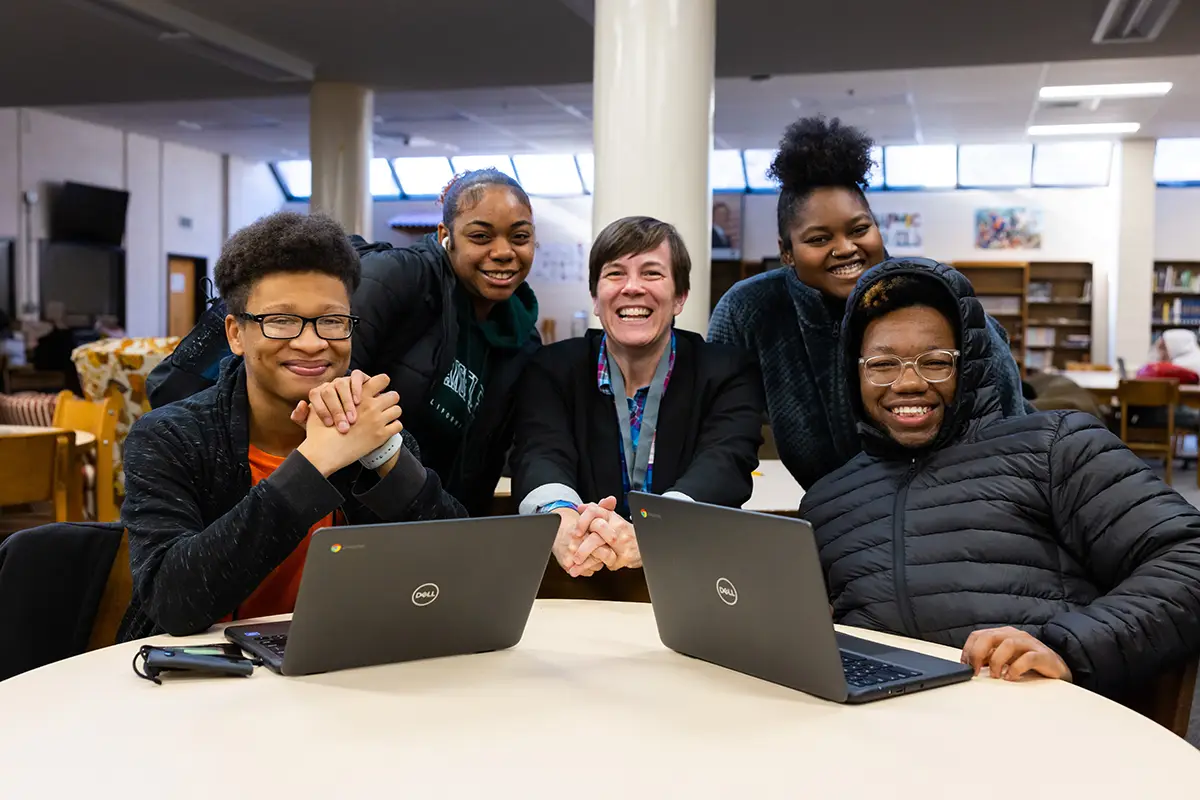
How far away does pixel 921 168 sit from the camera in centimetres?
1611

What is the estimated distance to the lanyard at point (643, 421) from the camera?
2.37 metres

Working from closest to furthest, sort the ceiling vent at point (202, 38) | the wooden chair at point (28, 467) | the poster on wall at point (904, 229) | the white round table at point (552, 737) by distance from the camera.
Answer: the white round table at point (552, 737) → the wooden chair at point (28, 467) → the ceiling vent at point (202, 38) → the poster on wall at point (904, 229)

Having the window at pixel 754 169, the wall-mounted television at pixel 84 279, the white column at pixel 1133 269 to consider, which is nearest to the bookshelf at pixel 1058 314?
the white column at pixel 1133 269

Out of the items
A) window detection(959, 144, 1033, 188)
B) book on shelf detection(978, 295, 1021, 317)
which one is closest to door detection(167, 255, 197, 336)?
window detection(959, 144, 1033, 188)

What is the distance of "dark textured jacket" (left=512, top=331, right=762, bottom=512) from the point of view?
234 centimetres

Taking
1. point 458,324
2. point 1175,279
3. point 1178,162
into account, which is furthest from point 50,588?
point 1178,162

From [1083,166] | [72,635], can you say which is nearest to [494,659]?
[72,635]

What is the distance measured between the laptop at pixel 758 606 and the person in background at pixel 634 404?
648 millimetres

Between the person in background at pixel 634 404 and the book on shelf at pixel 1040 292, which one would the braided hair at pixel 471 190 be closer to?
the person in background at pixel 634 404

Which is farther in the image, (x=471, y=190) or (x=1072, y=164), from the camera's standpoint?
(x=1072, y=164)

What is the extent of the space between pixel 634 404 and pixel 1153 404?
8.55 m

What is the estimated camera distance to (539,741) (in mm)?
1276

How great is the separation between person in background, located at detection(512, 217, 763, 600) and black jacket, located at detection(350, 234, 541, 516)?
0.84 ft

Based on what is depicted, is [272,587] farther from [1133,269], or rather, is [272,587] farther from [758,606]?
[1133,269]
